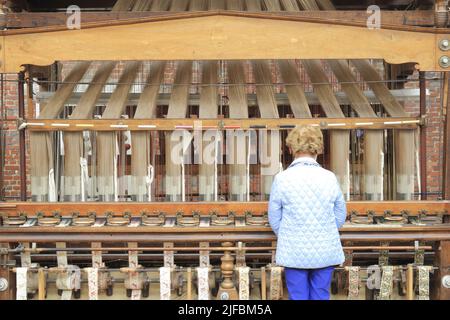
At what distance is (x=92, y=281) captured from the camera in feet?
12.9

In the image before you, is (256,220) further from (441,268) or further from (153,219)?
Result: (441,268)

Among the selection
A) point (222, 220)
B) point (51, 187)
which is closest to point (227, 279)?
point (222, 220)

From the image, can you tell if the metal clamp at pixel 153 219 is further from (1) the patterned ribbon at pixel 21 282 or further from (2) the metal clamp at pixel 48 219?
(1) the patterned ribbon at pixel 21 282

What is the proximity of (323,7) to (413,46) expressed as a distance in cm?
144

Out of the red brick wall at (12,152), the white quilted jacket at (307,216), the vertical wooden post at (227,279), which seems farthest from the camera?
the red brick wall at (12,152)

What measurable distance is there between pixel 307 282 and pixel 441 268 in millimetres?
1314

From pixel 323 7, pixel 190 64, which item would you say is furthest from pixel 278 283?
pixel 323 7

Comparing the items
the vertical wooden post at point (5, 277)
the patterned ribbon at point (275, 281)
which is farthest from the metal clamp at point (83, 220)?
the patterned ribbon at point (275, 281)

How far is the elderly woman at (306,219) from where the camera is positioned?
3.06 metres

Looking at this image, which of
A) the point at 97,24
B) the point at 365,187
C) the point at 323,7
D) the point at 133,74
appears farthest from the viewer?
A: the point at 323,7

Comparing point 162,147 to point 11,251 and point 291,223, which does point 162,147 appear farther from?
point 291,223

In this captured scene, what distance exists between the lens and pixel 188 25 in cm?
388

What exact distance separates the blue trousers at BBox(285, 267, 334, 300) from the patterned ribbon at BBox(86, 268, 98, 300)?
143 centimetres

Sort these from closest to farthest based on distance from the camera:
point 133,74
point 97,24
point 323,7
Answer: point 97,24 < point 133,74 < point 323,7
